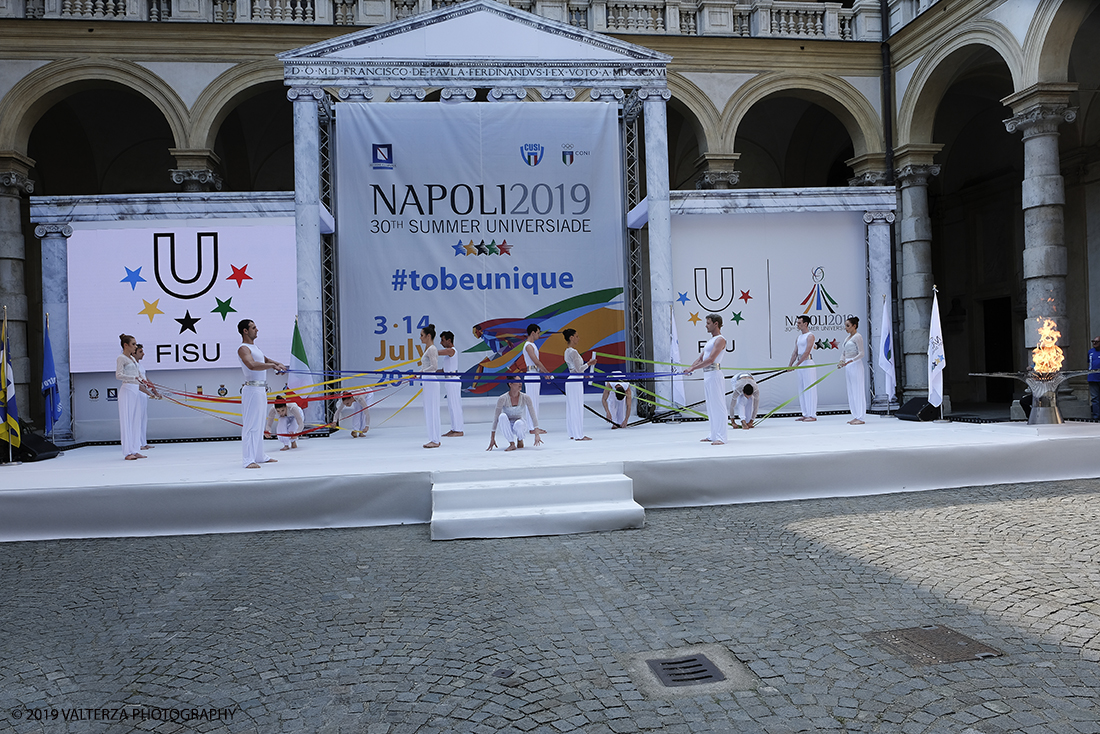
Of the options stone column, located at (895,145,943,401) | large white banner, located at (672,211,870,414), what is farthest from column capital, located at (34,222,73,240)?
stone column, located at (895,145,943,401)

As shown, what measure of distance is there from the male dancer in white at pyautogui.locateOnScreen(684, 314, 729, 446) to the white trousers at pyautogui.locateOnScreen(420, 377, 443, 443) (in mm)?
3250

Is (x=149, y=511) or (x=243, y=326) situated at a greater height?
(x=243, y=326)

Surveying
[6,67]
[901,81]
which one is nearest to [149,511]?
[6,67]

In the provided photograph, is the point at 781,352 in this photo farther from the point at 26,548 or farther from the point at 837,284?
the point at 26,548

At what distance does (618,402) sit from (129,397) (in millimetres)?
6800

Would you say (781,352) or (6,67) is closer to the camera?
(781,352)

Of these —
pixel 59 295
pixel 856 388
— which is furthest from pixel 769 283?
pixel 59 295

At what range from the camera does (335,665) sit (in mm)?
3707

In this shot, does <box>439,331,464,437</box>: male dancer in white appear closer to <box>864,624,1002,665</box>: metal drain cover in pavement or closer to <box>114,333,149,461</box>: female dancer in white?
<box>114,333,149,461</box>: female dancer in white

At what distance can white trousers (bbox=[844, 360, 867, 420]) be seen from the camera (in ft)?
39.9

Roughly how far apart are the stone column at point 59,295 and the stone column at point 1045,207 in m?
16.1

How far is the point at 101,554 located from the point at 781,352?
1105cm

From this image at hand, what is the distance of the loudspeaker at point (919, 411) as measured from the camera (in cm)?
1202

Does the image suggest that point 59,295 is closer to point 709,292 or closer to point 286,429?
point 286,429
